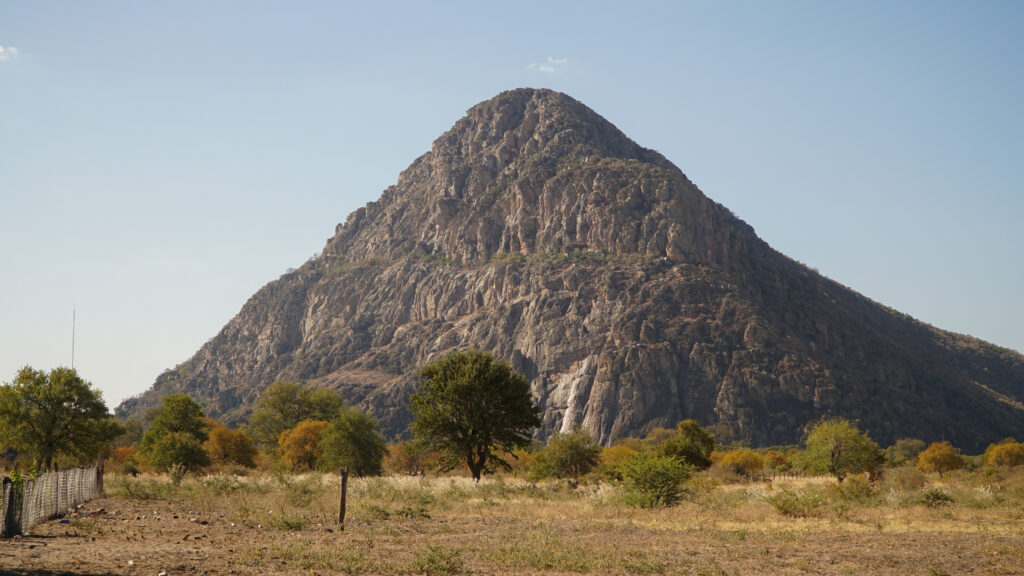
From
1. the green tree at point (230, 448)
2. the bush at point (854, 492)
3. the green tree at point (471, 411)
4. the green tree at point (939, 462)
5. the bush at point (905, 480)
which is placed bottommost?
the green tree at point (939, 462)

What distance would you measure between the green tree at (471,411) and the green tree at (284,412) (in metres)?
60.7

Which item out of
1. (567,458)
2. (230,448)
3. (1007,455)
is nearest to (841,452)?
(567,458)

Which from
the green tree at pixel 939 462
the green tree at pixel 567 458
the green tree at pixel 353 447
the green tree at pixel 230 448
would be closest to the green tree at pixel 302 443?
the green tree at pixel 230 448

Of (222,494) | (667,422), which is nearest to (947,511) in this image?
(222,494)

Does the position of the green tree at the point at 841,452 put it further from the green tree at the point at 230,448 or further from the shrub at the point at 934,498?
the green tree at the point at 230,448

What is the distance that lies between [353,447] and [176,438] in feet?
42.9

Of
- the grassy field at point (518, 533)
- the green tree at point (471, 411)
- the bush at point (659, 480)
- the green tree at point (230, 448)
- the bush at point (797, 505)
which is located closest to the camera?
the grassy field at point (518, 533)

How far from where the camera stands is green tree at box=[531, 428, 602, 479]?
189 ft

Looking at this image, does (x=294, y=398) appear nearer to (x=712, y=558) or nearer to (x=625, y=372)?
(x=625, y=372)

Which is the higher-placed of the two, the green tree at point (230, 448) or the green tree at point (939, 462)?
the green tree at point (230, 448)

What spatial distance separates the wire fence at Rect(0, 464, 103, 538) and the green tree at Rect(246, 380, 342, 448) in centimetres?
7559

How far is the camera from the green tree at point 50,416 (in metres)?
46.4

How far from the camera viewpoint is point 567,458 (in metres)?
58.8

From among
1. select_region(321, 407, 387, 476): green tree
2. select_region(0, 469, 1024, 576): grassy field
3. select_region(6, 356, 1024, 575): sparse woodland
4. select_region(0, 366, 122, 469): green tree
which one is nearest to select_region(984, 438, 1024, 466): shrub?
select_region(6, 356, 1024, 575): sparse woodland
